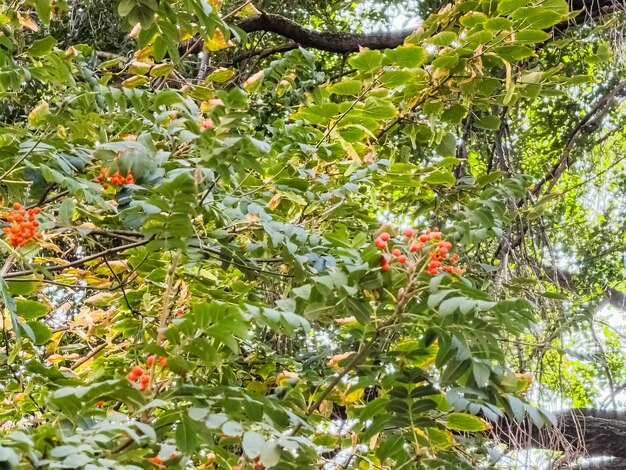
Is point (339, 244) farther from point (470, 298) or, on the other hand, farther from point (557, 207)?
point (557, 207)

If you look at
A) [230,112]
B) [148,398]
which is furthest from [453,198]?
[148,398]

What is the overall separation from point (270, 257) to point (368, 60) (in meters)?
0.44

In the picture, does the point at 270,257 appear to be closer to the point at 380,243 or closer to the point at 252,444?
the point at 380,243

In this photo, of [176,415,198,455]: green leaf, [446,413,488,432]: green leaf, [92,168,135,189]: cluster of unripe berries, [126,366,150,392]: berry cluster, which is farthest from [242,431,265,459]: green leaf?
[92,168,135,189]: cluster of unripe berries

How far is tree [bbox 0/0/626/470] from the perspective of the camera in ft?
3.46

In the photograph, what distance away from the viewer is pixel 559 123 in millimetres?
3172

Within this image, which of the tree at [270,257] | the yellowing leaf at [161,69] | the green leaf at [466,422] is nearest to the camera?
the tree at [270,257]

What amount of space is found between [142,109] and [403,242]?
2.08ft

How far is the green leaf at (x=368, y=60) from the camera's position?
1553 millimetres

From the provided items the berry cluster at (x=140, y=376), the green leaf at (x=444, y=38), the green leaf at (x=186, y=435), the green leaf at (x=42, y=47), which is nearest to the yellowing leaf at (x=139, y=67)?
the green leaf at (x=42, y=47)

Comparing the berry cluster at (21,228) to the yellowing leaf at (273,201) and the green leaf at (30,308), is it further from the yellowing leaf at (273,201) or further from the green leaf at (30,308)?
the yellowing leaf at (273,201)

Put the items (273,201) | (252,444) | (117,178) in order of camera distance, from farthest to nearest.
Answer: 1. (273,201)
2. (117,178)
3. (252,444)

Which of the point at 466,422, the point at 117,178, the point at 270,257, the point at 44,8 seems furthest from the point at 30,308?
the point at 466,422

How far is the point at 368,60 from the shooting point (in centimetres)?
157
